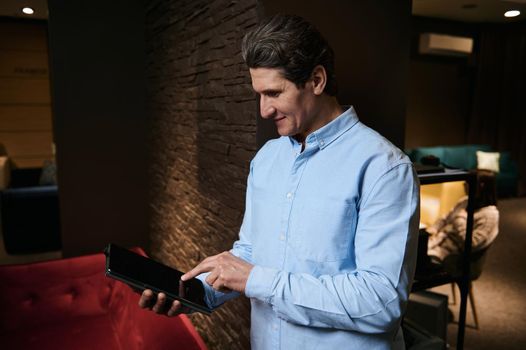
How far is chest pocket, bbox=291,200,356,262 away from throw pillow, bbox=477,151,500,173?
23.0 ft

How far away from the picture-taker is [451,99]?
7.82 m

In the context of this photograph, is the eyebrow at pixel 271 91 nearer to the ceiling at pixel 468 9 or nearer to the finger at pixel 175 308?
the finger at pixel 175 308

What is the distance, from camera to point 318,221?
39.2 inches

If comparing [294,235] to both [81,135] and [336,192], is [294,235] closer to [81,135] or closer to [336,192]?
[336,192]

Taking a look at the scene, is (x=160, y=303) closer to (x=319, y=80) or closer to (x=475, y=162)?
(x=319, y=80)

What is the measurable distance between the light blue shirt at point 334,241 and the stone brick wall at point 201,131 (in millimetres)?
661

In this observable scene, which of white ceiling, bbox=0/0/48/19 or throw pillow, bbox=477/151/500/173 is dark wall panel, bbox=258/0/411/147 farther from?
throw pillow, bbox=477/151/500/173

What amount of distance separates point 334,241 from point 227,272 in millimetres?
250

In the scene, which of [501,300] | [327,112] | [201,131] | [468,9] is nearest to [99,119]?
[201,131]

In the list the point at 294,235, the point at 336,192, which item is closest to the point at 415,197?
the point at 336,192

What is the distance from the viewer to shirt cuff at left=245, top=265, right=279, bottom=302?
0.92 metres

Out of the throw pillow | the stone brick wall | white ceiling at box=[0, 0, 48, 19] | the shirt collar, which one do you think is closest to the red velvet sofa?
the stone brick wall

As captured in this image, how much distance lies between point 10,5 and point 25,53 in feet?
8.94

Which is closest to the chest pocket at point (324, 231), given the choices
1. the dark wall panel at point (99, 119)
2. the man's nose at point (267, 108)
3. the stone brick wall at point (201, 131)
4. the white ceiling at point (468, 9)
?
the man's nose at point (267, 108)
